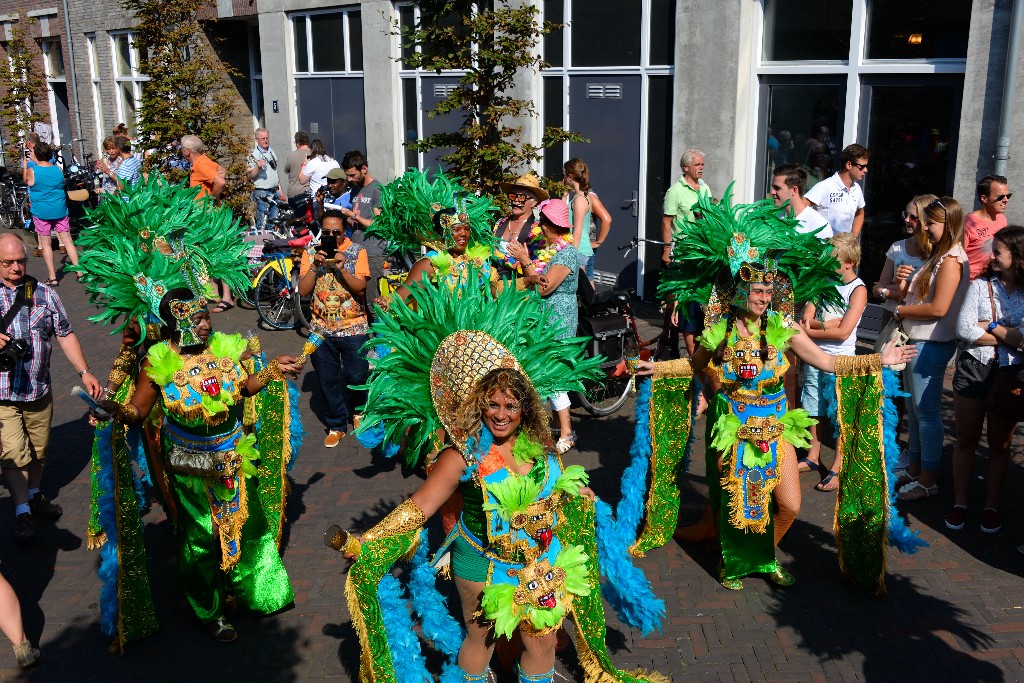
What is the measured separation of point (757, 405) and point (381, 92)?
40.3 feet

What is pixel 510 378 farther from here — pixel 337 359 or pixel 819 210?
pixel 819 210

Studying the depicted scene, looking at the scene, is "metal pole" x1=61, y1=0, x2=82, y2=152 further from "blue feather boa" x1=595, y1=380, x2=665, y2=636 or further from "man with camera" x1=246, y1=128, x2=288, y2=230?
"blue feather boa" x1=595, y1=380, x2=665, y2=636

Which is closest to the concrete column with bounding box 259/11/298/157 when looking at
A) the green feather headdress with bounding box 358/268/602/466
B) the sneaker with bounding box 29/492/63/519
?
the sneaker with bounding box 29/492/63/519

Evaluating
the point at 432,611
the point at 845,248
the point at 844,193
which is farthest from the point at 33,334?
the point at 844,193

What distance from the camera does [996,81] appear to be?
8562 millimetres

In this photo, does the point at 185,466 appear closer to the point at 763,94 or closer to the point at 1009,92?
the point at 1009,92

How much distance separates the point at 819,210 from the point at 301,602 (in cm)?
563

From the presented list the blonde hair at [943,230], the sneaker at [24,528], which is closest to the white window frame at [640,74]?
the blonde hair at [943,230]

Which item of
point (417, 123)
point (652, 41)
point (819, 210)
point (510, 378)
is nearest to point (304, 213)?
point (417, 123)

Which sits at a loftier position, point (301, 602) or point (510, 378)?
point (510, 378)

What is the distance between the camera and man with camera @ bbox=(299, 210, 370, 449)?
24.5 ft

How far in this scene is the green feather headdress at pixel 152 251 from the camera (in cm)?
525

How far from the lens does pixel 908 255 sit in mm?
6551

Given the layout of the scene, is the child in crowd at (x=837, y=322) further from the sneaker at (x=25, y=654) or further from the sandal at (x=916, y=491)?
the sneaker at (x=25, y=654)
